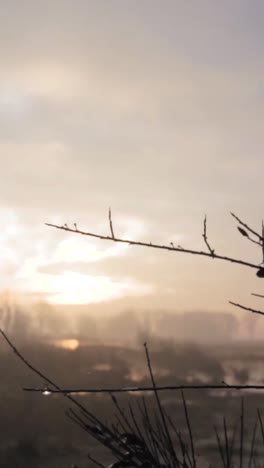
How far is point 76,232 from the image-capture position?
3.92 m

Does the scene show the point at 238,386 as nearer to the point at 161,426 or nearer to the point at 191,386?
the point at 191,386

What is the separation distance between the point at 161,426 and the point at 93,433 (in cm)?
123

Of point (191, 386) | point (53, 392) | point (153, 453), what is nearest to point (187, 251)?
point (191, 386)

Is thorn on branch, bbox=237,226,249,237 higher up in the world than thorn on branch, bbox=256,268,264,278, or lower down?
higher up

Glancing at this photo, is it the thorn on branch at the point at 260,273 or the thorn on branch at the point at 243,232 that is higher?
the thorn on branch at the point at 243,232

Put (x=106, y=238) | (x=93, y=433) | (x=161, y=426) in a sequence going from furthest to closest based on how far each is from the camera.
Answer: (x=161, y=426), (x=93, y=433), (x=106, y=238)

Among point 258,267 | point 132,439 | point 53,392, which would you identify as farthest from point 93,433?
point 258,267

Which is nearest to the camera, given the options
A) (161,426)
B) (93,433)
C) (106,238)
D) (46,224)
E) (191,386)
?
(191,386)

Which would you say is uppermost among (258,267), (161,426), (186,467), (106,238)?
(106,238)

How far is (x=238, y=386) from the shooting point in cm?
353

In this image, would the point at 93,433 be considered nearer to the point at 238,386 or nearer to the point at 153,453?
the point at 153,453

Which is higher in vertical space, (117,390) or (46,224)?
A: (46,224)

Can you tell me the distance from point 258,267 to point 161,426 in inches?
144

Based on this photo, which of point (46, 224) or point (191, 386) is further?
point (46, 224)
